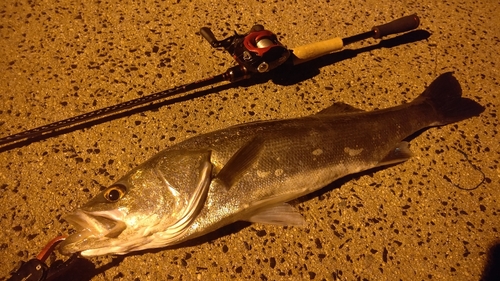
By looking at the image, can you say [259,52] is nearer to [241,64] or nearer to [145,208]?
[241,64]

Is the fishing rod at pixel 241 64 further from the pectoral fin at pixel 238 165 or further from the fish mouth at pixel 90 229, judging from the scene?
the fish mouth at pixel 90 229

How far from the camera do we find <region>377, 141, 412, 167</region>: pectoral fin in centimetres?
249

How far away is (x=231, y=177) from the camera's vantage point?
2.05m

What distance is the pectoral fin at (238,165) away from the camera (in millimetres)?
2047

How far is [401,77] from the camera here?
3170 mm

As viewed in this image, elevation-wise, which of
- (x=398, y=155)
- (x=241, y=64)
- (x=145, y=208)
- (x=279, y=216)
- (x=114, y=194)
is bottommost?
(x=398, y=155)

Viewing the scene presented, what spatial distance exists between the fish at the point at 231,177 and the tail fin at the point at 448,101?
1.41 ft

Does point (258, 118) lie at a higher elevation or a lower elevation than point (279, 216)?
higher

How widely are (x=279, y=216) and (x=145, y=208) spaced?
0.90m

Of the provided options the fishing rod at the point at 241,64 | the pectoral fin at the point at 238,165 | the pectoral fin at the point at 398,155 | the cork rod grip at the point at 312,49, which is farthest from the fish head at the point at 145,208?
the pectoral fin at the point at 398,155

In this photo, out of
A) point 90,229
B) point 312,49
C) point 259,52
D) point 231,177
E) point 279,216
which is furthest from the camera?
point 312,49

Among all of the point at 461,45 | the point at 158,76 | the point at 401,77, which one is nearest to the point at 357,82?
the point at 401,77

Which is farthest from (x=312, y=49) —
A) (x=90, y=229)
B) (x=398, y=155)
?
(x=90, y=229)

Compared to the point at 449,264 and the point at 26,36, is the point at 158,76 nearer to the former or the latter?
the point at 26,36
